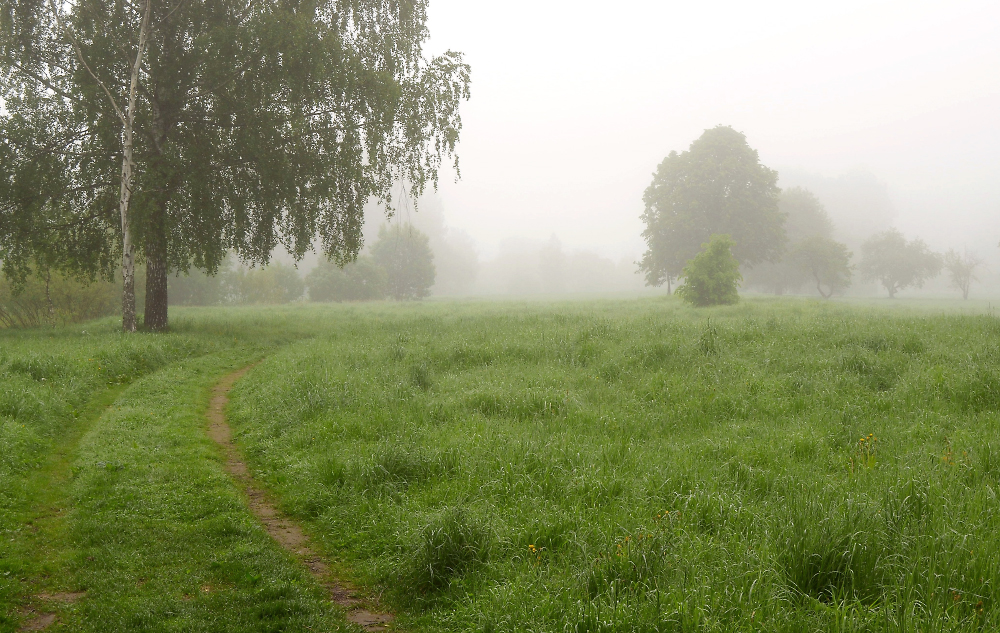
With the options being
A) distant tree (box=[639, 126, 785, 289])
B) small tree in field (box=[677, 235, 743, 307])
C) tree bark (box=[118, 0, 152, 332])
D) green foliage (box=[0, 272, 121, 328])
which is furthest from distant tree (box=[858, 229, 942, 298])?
green foliage (box=[0, 272, 121, 328])

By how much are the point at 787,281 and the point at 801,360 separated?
57134mm

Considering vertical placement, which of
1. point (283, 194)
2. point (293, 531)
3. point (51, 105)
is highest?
point (51, 105)

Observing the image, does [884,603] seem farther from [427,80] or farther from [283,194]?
[427,80]

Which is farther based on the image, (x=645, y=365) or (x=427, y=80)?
(x=427, y=80)

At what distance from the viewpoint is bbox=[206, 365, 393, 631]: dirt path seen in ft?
16.5

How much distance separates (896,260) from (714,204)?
32.1 metres

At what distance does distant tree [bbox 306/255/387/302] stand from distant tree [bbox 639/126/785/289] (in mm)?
31573

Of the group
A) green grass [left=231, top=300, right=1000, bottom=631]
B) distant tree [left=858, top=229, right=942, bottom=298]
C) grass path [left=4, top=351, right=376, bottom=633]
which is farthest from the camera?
distant tree [left=858, top=229, right=942, bottom=298]

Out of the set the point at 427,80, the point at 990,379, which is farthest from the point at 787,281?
the point at 990,379

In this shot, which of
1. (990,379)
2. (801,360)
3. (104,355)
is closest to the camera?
(990,379)

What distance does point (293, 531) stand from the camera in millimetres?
6598

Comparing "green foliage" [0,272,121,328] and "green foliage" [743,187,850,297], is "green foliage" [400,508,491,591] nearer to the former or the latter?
"green foliage" [0,272,121,328]

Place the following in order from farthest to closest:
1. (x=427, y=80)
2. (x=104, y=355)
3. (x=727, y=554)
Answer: (x=427, y=80) → (x=104, y=355) → (x=727, y=554)

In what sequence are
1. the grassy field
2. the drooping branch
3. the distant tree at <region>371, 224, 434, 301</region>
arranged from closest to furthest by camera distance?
the grassy field
the drooping branch
the distant tree at <region>371, 224, 434, 301</region>
